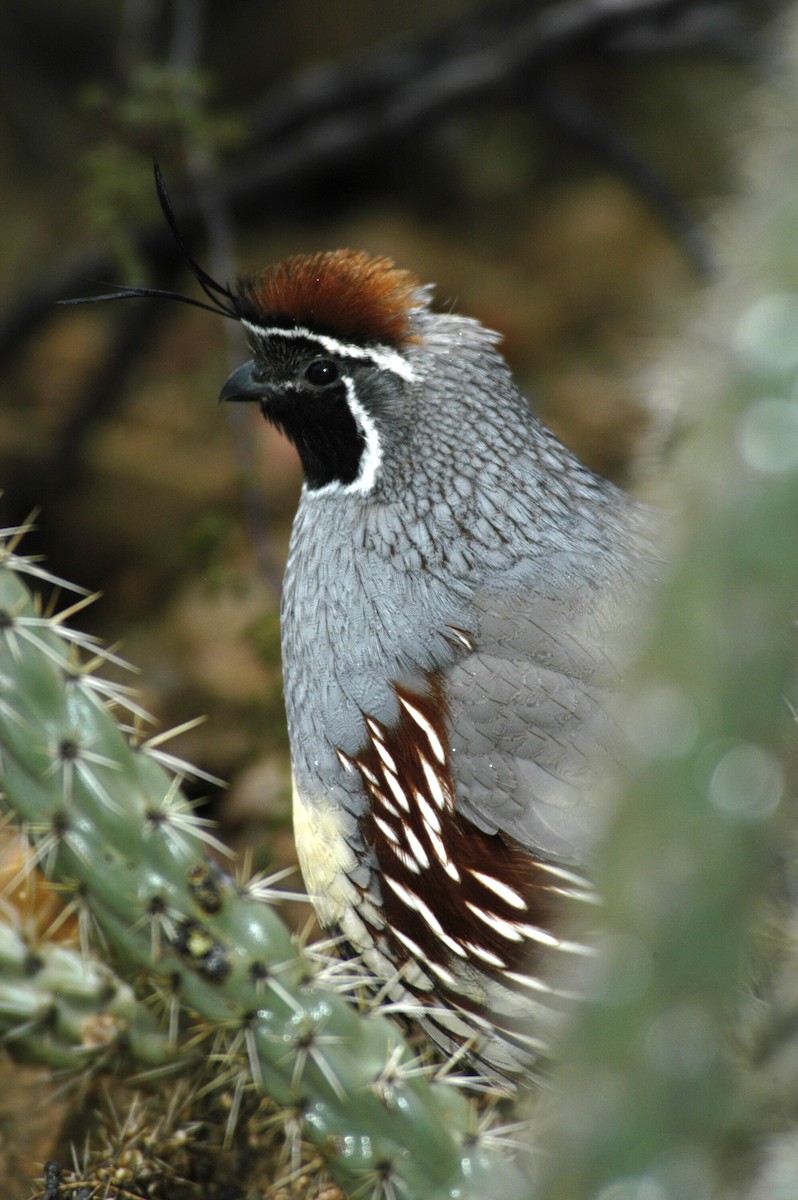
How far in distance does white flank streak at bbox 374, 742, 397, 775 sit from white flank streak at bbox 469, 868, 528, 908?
0.75 ft

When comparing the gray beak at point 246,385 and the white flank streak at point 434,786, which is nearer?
the white flank streak at point 434,786

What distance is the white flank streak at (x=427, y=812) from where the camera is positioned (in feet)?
7.01

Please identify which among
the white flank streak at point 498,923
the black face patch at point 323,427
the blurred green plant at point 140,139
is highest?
the blurred green plant at point 140,139

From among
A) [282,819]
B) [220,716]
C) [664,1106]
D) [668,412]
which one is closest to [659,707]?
[664,1106]

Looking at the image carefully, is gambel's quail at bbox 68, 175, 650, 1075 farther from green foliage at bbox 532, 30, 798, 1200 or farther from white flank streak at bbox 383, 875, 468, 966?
green foliage at bbox 532, 30, 798, 1200

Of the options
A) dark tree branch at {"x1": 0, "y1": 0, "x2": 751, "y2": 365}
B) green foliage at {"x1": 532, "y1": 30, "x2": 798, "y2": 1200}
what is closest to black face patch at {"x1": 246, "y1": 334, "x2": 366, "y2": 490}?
green foliage at {"x1": 532, "y1": 30, "x2": 798, "y2": 1200}

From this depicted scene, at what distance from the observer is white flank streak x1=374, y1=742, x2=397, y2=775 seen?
86.4 inches

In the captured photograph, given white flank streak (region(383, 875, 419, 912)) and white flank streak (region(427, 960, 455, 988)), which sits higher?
white flank streak (region(383, 875, 419, 912))

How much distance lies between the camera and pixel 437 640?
7.34 feet

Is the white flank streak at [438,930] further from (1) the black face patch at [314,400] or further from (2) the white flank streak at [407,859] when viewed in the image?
(1) the black face patch at [314,400]

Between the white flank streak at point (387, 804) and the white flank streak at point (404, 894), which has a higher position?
the white flank streak at point (387, 804)

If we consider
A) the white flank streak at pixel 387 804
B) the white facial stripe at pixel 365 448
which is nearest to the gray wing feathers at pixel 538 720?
the white flank streak at pixel 387 804

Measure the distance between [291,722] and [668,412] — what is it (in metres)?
1.36

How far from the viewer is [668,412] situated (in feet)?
10.3
